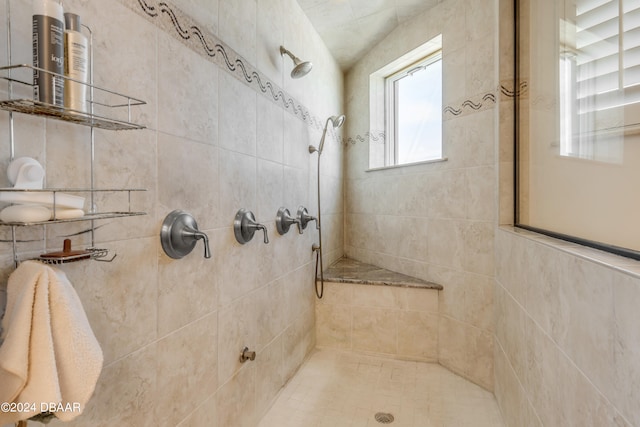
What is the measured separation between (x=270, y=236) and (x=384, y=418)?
3.70 feet

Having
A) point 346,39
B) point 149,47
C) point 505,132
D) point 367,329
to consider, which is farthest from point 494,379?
point 346,39

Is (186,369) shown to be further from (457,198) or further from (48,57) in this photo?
(457,198)

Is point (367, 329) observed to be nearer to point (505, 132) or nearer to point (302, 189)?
point (302, 189)

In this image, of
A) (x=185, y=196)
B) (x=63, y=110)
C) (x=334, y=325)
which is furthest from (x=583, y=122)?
(x=334, y=325)

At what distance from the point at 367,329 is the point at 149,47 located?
2.12 metres

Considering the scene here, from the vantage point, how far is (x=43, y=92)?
23.7 inches

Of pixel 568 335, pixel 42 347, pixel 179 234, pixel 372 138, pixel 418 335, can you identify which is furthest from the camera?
pixel 372 138

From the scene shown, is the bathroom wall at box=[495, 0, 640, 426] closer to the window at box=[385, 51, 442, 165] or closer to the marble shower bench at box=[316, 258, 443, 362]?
the marble shower bench at box=[316, 258, 443, 362]

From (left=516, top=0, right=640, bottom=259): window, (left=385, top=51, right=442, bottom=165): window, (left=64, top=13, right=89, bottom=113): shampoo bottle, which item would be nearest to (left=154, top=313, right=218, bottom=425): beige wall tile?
(left=64, top=13, right=89, bottom=113): shampoo bottle

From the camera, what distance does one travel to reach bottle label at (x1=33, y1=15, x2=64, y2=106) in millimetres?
599

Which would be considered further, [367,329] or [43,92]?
[367,329]

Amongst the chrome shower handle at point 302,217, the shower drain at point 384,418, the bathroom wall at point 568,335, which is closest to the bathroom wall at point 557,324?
the bathroom wall at point 568,335

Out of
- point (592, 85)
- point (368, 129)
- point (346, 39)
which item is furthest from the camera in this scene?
point (368, 129)

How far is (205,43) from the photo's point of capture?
1183mm
